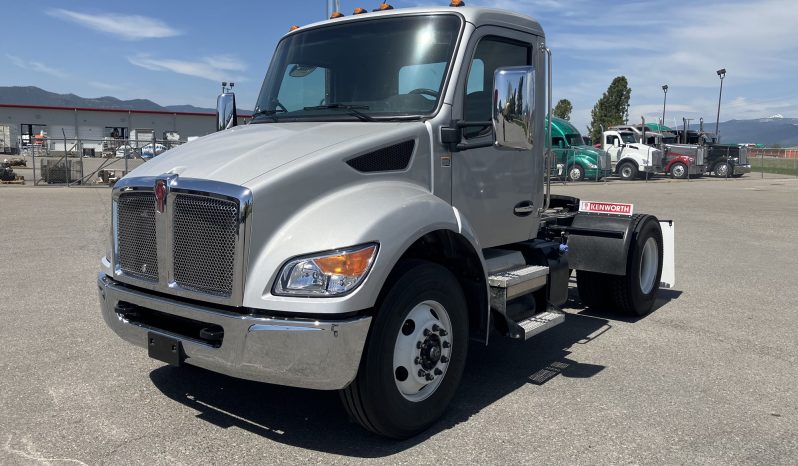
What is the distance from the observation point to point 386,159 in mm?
3955

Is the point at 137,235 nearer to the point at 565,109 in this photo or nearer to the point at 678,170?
the point at 678,170

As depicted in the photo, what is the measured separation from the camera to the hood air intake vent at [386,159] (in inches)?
150

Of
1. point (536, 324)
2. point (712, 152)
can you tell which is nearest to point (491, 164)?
point (536, 324)

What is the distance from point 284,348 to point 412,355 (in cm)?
81

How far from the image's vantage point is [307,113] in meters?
4.61

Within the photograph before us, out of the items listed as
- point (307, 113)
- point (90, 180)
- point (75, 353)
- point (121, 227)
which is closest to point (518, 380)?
point (307, 113)

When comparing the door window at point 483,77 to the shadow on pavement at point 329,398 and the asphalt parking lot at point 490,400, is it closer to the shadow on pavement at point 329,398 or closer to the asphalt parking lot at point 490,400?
the shadow on pavement at point 329,398

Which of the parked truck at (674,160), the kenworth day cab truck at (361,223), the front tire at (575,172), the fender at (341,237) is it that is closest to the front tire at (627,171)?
the parked truck at (674,160)

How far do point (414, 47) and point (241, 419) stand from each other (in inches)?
103

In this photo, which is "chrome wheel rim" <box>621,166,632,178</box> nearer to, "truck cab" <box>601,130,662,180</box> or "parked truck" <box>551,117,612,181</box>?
"truck cab" <box>601,130,662,180</box>

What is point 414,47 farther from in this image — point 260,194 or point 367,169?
point 260,194

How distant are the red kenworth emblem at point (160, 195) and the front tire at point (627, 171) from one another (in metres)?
34.2

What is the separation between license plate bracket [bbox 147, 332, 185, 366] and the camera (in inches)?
140

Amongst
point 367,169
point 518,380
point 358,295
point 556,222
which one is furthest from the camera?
point 556,222
